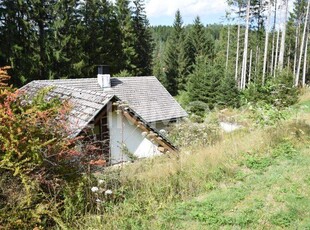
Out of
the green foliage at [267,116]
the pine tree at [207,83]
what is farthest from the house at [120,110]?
the pine tree at [207,83]

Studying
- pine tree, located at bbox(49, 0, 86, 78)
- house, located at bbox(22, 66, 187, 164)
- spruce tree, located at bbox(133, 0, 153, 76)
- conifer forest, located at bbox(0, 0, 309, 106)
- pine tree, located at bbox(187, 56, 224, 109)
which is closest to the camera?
house, located at bbox(22, 66, 187, 164)

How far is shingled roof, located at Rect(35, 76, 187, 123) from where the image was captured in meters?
15.3

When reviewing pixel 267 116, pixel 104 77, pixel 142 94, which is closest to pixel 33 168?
pixel 267 116

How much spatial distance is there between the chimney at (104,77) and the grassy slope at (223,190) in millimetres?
10698

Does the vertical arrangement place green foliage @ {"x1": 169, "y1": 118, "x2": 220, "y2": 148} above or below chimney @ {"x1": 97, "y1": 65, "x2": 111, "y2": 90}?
below

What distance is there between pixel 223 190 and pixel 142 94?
43.5ft

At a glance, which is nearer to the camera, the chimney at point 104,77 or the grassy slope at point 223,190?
the grassy slope at point 223,190

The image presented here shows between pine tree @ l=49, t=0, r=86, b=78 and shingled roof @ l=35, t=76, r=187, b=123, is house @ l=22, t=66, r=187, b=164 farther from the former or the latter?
pine tree @ l=49, t=0, r=86, b=78

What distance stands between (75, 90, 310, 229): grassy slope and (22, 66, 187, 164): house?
4.22ft

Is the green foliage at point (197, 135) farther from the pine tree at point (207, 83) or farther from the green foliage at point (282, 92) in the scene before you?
the pine tree at point (207, 83)

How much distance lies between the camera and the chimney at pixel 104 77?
15.5 meters

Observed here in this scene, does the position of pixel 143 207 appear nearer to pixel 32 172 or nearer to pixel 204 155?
pixel 32 172

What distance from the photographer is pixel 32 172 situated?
130 inches

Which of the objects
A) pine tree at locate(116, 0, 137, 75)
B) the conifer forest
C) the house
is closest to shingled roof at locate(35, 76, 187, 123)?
the house
